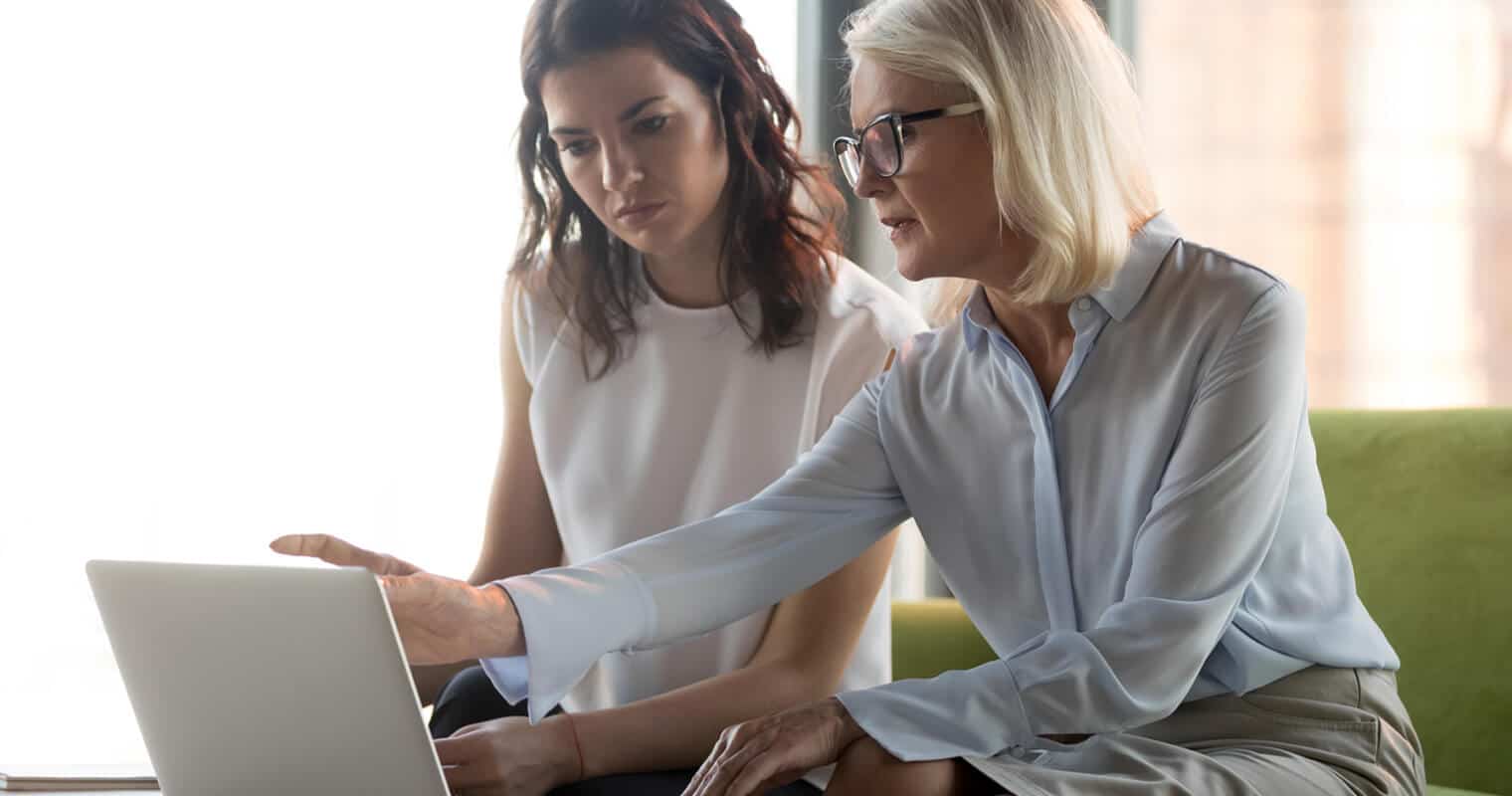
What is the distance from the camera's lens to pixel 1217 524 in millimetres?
1101

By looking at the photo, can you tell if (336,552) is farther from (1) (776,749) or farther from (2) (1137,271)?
(2) (1137,271)

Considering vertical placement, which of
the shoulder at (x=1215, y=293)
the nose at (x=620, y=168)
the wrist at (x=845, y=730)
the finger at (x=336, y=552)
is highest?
the nose at (x=620, y=168)

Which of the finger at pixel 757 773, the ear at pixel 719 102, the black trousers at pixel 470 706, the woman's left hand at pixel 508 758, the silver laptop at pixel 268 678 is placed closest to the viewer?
the silver laptop at pixel 268 678

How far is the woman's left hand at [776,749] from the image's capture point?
1.03 m

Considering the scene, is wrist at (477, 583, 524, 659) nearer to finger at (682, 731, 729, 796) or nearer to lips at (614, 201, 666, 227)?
finger at (682, 731, 729, 796)

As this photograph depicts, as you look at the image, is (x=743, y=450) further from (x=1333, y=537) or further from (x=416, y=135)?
(x=416, y=135)

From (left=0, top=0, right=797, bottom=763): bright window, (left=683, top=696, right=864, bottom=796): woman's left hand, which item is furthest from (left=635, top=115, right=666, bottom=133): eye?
(left=0, top=0, right=797, bottom=763): bright window

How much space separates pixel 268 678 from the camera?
0.96m

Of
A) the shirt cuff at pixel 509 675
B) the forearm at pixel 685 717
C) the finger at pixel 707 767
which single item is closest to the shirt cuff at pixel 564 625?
the shirt cuff at pixel 509 675

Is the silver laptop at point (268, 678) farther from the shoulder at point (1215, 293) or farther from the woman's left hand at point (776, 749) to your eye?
the shoulder at point (1215, 293)

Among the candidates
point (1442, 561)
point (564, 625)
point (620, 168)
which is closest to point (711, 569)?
point (564, 625)

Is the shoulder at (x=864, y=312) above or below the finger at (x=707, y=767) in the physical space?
above

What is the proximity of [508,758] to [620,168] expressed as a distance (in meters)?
0.62

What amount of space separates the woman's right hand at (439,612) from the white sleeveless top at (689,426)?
38cm
